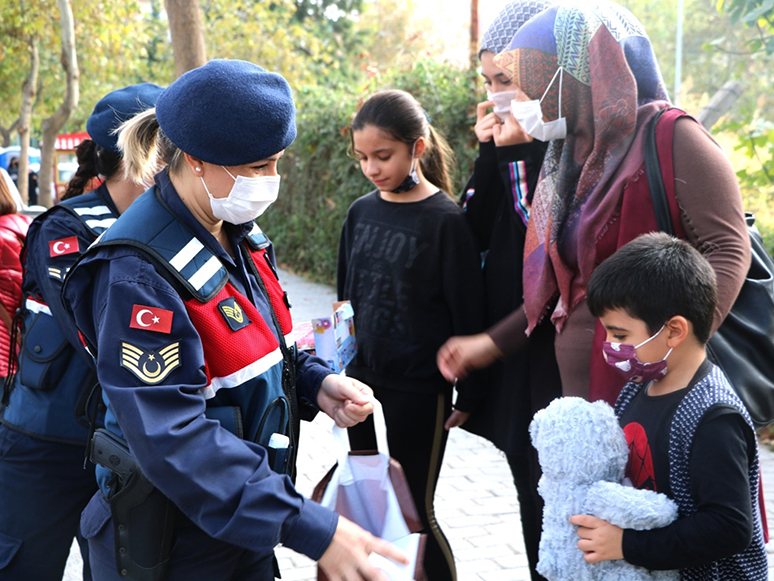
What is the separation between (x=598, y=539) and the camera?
1900 millimetres

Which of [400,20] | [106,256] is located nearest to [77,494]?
[106,256]

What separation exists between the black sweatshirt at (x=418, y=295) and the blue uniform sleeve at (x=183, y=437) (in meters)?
1.45

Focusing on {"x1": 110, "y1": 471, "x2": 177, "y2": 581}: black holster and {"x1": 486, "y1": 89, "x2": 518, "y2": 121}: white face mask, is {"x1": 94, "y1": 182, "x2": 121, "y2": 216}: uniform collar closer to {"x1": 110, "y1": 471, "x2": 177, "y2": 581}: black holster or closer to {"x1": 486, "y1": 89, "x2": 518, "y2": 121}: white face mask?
{"x1": 110, "y1": 471, "x2": 177, "y2": 581}: black holster

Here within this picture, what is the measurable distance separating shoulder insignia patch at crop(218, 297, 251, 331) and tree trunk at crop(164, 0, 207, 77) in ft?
14.0

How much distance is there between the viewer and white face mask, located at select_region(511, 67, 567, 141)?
95.9 inches

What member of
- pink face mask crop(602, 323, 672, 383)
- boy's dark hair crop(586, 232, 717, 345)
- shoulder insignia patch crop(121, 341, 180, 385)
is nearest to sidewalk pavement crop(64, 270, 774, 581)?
pink face mask crop(602, 323, 672, 383)

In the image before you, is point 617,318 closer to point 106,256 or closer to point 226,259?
point 226,259

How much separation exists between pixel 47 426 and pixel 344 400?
3.33 ft

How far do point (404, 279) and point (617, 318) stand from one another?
1.18 metres

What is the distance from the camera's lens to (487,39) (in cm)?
286

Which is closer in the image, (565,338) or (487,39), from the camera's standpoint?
(565,338)

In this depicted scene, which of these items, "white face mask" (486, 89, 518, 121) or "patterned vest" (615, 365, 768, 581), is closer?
"patterned vest" (615, 365, 768, 581)

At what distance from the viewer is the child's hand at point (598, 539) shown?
1888 mm

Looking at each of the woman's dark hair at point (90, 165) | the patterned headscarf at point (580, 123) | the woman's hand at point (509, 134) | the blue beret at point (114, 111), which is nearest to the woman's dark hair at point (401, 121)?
the woman's hand at point (509, 134)
